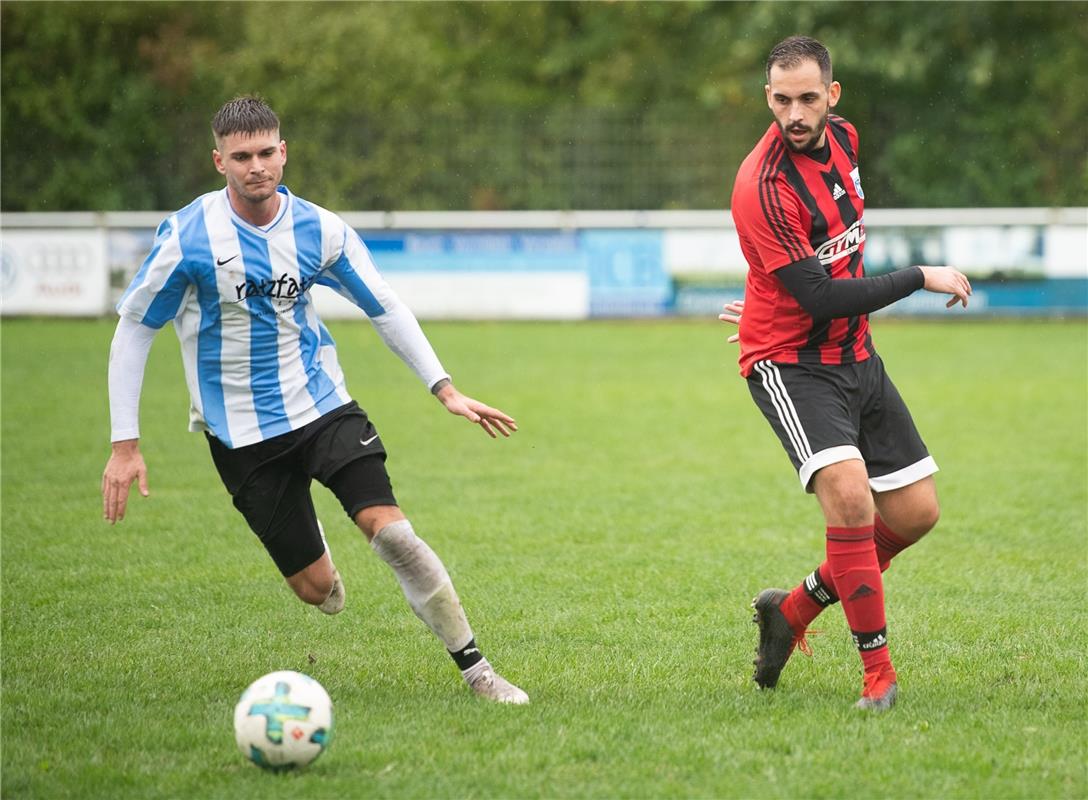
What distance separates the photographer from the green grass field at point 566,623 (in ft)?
13.8

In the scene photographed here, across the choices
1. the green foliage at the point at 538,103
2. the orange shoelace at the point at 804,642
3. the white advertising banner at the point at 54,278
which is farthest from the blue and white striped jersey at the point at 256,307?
the green foliage at the point at 538,103

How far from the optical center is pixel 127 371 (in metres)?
4.90

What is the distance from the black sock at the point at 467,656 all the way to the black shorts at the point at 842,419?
1.30m

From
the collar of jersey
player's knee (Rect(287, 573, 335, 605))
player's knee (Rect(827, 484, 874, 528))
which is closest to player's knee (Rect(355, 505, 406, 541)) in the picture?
player's knee (Rect(287, 573, 335, 605))

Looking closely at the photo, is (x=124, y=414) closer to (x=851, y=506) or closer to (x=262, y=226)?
(x=262, y=226)

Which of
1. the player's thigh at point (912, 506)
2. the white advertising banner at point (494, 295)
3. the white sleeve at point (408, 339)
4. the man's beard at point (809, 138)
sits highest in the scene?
the man's beard at point (809, 138)

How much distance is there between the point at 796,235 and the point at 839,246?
0.25 meters

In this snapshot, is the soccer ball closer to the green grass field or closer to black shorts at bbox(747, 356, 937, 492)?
the green grass field

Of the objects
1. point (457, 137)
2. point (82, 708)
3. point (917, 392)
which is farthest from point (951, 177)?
point (82, 708)

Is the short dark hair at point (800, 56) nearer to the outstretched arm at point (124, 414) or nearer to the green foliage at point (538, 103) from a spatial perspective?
the outstretched arm at point (124, 414)

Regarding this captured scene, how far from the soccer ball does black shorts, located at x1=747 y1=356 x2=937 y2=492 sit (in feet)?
6.04

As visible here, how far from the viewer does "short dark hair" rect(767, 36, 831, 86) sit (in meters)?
4.67

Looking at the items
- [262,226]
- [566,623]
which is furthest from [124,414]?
[566,623]

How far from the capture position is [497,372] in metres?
15.7
